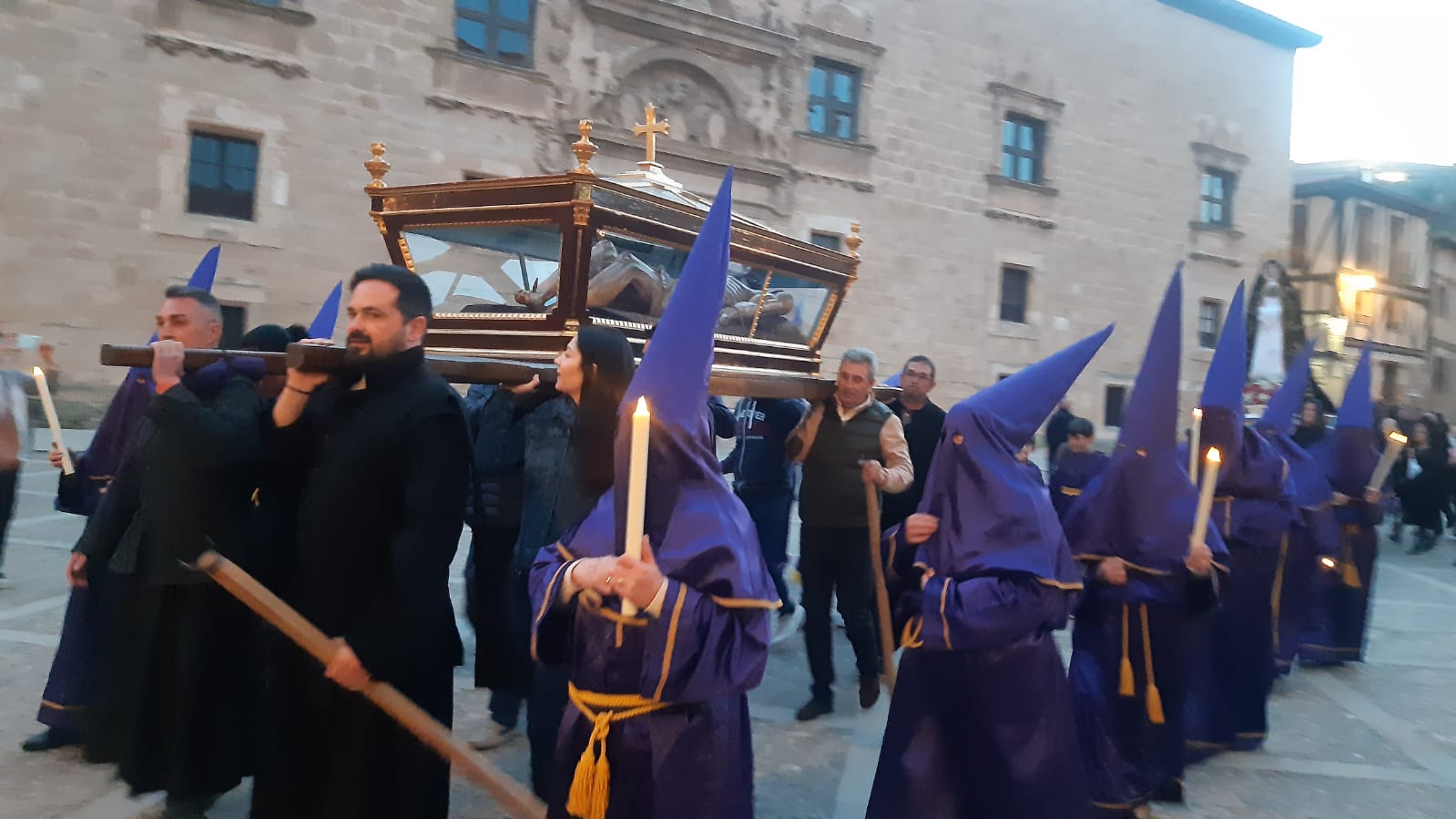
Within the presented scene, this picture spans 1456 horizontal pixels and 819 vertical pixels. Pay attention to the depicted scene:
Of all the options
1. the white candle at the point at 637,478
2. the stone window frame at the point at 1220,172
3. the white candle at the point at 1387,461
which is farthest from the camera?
the stone window frame at the point at 1220,172

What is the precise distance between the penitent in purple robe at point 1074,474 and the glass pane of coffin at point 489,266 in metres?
4.00

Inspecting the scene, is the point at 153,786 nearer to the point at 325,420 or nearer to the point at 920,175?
the point at 325,420

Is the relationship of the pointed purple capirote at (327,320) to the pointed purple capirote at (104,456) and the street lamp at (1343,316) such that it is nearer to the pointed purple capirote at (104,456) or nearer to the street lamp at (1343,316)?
the pointed purple capirote at (104,456)

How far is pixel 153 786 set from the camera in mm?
3051

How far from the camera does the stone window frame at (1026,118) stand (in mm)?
16969

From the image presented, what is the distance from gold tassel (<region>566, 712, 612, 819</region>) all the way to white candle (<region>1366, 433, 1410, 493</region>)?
534 cm

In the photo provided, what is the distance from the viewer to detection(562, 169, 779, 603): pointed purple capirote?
1.85 m

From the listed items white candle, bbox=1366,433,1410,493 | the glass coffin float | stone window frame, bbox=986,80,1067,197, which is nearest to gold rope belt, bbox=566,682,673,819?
the glass coffin float

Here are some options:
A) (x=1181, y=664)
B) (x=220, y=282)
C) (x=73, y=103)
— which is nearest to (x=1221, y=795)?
(x=1181, y=664)

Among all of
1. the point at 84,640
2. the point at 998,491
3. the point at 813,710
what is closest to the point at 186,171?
the point at 84,640

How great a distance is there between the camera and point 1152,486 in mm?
3354

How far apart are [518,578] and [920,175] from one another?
13.9 m

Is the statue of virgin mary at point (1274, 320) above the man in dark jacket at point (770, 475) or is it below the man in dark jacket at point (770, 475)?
above

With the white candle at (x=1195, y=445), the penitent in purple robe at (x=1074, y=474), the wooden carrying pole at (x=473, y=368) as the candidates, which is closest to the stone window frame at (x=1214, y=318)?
the penitent in purple robe at (x=1074, y=474)
